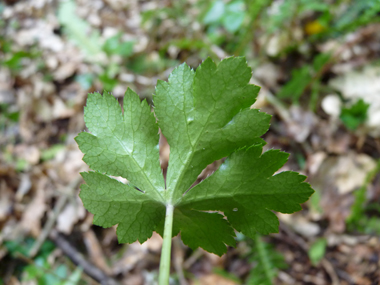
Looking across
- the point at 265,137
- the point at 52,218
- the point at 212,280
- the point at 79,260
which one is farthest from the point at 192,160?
the point at 52,218

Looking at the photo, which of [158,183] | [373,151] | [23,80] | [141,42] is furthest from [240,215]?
[23,80]

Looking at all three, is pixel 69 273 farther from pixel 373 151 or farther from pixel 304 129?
pixel 373 151

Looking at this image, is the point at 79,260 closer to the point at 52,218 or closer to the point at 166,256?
the point at 52,218

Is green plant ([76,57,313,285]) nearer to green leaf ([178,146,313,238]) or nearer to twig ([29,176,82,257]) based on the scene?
green leaf ([178,146,313,238])

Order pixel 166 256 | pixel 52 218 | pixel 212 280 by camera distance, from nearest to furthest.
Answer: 1. pixel 166 256
2. pixel 212 280
3. pixel 52 218

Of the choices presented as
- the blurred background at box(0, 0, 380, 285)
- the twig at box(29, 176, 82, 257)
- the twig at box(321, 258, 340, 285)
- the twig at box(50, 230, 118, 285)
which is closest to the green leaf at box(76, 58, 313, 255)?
the blurred background at box(0, 0, 380, 285)

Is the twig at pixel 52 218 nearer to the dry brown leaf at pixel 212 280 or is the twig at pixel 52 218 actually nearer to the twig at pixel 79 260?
the twig at pixel 79 260

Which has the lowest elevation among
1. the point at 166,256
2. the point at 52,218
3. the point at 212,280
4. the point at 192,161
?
the point at 212,280
